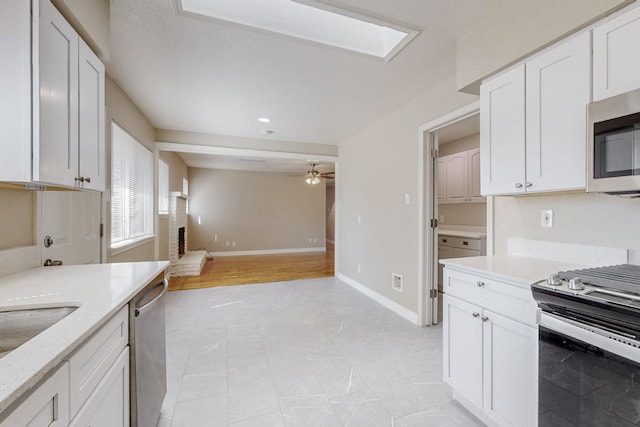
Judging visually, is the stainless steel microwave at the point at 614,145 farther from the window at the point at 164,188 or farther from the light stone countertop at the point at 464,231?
the window at the point at 164,188

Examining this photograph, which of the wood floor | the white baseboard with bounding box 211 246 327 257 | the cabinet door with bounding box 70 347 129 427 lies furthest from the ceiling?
the white baseboard with bounding box 211 246 327 257

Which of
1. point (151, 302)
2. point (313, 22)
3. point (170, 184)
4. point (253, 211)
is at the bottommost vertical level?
point (151, 302)

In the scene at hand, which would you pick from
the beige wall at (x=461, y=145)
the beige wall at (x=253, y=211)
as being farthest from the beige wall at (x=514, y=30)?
the beige wall at (x=253, y=211)

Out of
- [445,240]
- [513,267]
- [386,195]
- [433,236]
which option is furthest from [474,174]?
[513,267]

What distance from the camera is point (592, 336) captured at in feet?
3.31

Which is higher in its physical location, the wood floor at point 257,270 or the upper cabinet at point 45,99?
Result: the upper cabinet at point 45,99

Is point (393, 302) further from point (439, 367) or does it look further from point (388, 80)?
point (388, 80)

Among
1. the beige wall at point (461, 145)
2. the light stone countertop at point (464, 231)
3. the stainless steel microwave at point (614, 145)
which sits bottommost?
the light stone countertop at point (464, 231)

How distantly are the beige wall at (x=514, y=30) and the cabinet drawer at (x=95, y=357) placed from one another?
7.97 ft

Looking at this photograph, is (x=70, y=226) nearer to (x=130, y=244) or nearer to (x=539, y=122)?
(x=130, y=244)

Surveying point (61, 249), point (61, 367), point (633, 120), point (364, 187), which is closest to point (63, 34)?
point (61, 249)

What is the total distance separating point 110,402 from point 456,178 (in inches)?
186

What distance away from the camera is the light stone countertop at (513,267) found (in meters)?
1.36

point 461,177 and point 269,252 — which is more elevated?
point 461,177
